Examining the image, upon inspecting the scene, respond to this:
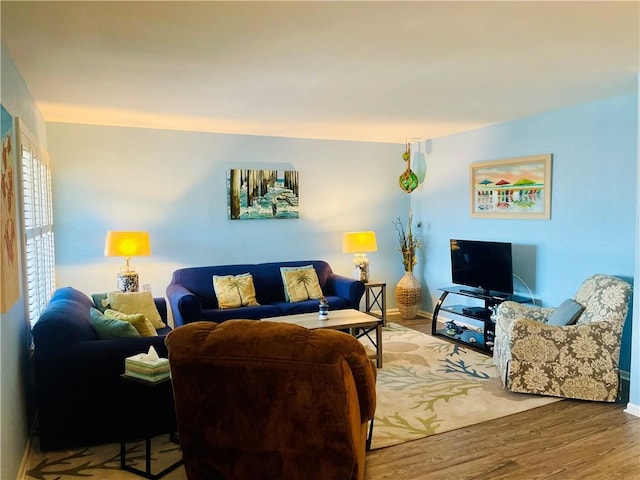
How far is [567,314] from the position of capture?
3.98 m

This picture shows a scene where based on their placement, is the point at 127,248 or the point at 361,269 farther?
the point at 361,269

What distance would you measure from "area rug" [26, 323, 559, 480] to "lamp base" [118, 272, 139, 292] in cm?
211

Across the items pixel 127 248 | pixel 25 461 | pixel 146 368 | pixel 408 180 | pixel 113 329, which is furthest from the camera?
pixel 408 180

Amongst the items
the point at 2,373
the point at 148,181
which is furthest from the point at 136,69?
the point at 148,181

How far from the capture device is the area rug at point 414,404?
2.83 meters

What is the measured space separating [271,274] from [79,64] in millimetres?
3188

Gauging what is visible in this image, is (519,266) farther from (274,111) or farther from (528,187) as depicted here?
(274,111)

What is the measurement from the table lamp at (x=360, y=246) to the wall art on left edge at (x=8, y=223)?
390 centimetres

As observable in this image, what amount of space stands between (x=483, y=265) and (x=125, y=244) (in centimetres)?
384

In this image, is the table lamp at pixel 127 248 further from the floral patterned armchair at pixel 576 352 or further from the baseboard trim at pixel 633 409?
the baseboard trim at pixel 633 409

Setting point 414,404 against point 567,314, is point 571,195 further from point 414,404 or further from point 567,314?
point 414,404

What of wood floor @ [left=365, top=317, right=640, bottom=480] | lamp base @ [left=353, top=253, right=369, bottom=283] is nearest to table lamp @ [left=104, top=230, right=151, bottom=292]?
lamp base @ [left=353, top=253, right=369, bottom=283]

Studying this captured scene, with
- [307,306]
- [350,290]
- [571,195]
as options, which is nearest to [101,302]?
[307,306]

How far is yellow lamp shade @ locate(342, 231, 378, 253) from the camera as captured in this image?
6.02 m
